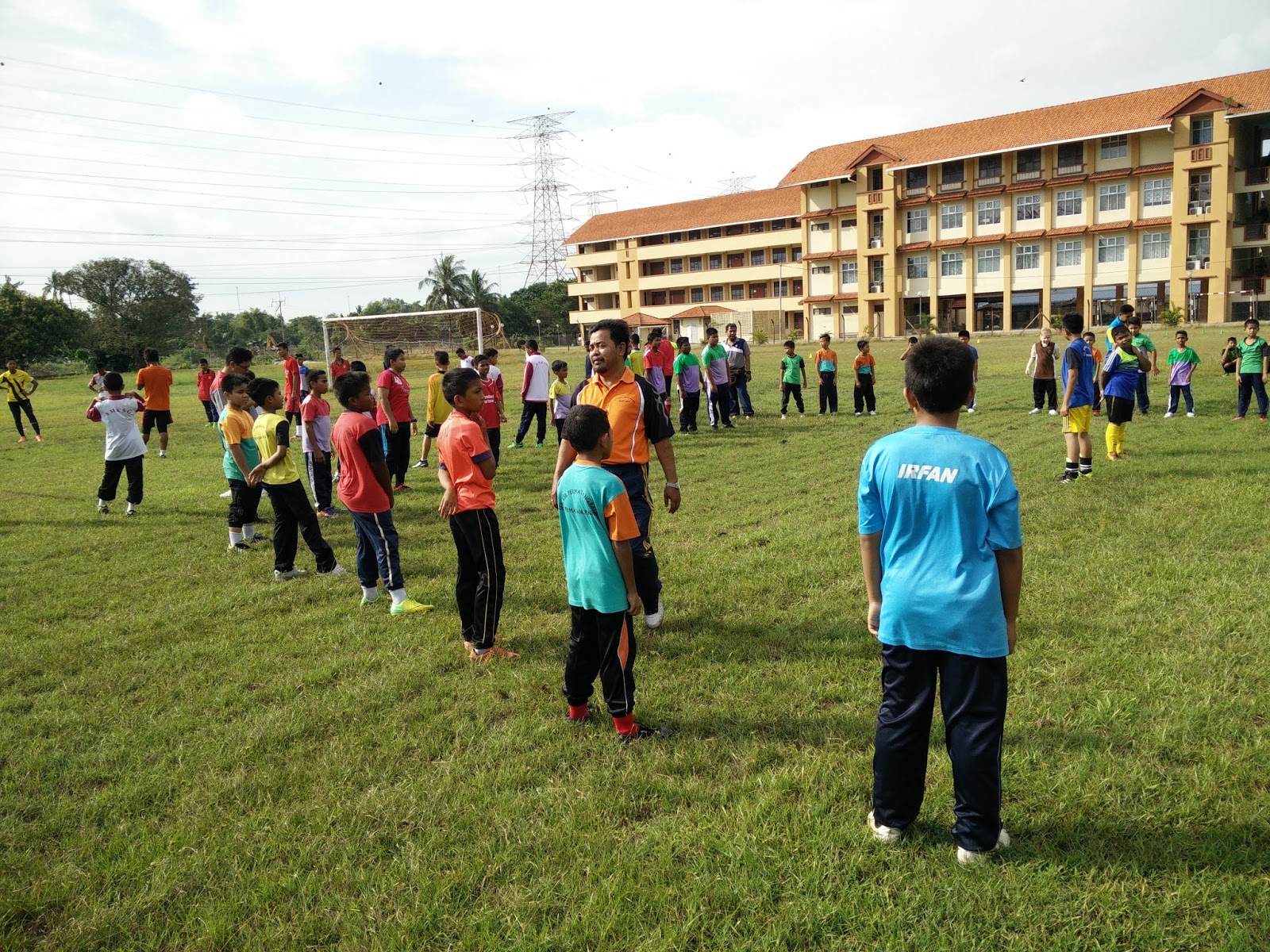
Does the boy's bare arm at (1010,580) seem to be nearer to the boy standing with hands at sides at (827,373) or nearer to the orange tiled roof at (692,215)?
the boy standing with hands at sides at (827,373)

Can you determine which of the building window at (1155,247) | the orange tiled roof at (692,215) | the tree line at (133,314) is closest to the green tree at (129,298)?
the tree line at (133,314)

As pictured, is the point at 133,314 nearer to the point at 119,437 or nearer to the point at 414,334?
the point at 414,334

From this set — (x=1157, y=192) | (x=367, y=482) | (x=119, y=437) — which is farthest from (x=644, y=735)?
(x=1157, y=192)

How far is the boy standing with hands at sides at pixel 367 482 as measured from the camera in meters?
6.12

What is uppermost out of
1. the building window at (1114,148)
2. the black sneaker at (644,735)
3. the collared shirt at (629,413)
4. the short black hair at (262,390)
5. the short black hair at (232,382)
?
the building window at (1114,148)

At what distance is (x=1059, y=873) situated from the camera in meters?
3.04

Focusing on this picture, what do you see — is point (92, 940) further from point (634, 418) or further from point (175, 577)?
point (175, 577)

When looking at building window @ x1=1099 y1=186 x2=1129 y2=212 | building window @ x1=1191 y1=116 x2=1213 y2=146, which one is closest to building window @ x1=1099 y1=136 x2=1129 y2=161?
building window @ x1=1099 y1=186 x2=1129 y2=212

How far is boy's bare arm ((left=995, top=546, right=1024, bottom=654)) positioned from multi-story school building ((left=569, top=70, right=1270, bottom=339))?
5355 cm

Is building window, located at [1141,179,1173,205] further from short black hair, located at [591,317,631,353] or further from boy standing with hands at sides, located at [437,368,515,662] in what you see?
boy standing with hands at sides, located at [437,368,515,662]

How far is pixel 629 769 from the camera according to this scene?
3873 mm

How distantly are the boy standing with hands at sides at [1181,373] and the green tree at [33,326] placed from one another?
61.0m

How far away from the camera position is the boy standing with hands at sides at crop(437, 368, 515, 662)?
5223 mm

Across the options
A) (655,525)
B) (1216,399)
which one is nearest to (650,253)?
(1216,399)
